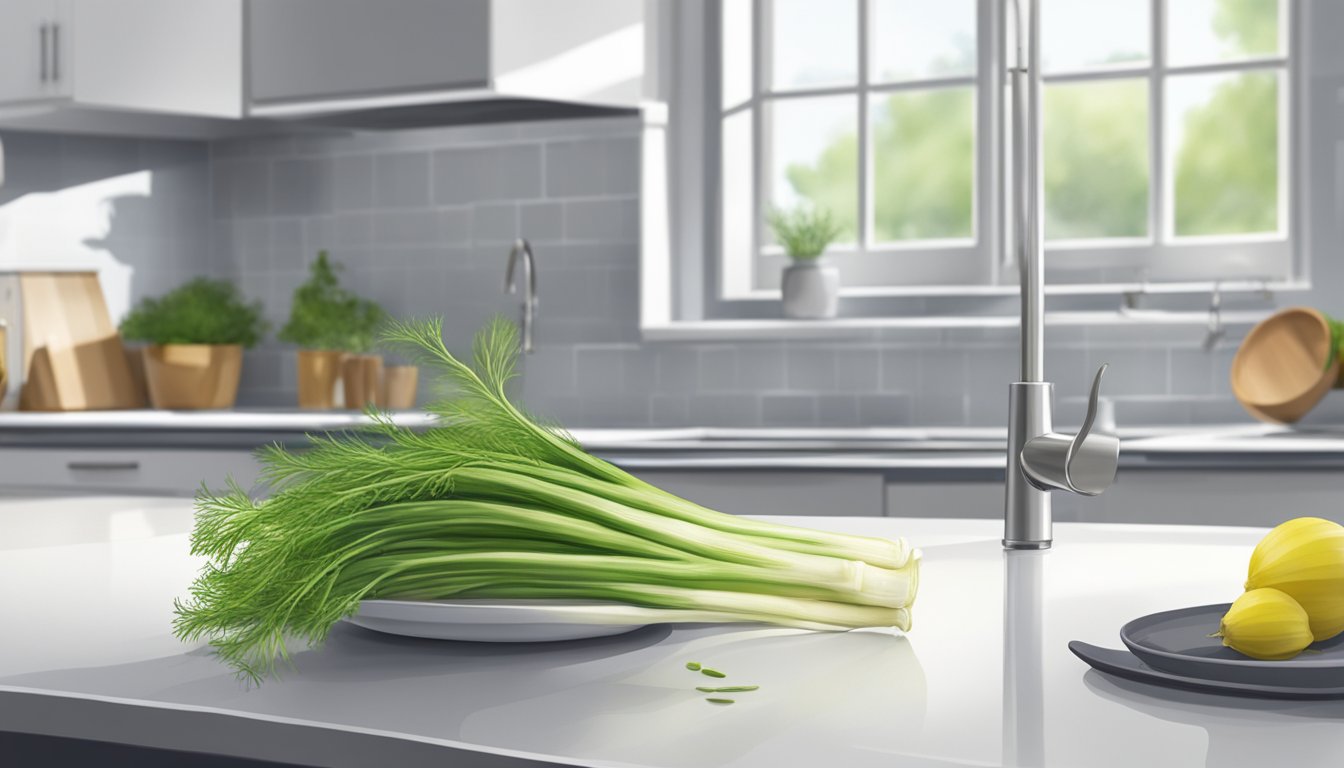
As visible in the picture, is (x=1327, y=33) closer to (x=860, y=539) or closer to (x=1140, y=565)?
(x=1140, y=565)

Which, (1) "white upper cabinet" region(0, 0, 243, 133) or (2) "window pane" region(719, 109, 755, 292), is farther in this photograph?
(2) "window pane" region(719, 109, 755, 292)

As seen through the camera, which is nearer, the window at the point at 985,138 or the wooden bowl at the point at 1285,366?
the wooden bowl at the point at 1285,366

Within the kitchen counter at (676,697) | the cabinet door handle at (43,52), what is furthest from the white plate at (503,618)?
the cabinet door handle at (43,52)

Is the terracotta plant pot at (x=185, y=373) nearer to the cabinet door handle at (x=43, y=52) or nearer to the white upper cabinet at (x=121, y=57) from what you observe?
the white upper cabinet at (x=121, y=57)

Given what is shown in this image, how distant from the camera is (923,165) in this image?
3496mm

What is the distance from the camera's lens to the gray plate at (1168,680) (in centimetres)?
71

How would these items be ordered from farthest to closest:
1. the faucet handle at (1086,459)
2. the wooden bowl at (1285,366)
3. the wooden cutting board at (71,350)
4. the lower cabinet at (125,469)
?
the wooden cutting board at (71,350), the lower cabinet at (125,469), the wooden bowl at (1285,366), the faucet handle at (1086,459)

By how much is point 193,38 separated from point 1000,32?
195 cm

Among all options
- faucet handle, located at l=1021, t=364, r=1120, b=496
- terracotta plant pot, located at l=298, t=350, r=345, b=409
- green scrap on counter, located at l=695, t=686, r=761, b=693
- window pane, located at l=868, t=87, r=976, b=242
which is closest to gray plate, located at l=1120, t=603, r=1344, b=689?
faucet handle, located at l=1021, t=364, r=1120, b=496

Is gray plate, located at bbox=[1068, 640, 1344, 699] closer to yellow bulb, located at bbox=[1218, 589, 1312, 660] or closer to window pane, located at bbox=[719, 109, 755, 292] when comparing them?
yellow bulb, located at bbox=[1218, 589, 1312, 660]

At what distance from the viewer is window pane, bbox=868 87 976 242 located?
343 cm

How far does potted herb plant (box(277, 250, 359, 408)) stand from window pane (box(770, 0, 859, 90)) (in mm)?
1277

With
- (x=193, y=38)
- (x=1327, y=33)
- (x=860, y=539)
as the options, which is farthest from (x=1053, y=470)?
(x=193, y=38)

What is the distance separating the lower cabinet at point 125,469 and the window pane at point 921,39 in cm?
180
